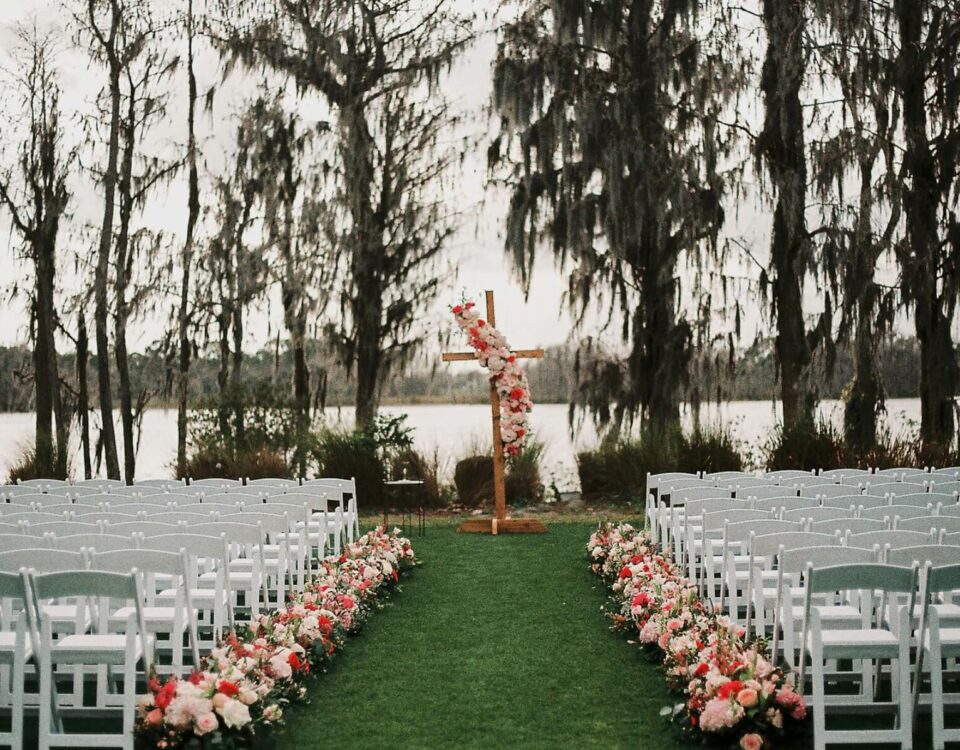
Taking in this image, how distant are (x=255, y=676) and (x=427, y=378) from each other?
1410 cm

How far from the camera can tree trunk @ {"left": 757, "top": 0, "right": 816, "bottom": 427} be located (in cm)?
1527

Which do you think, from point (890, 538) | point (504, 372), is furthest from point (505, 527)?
point (890, 538)

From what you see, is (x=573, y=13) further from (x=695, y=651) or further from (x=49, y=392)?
(x=695, y=651)

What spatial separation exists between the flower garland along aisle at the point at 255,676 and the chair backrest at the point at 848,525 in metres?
2.74

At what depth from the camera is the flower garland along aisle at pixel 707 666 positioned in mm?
4320

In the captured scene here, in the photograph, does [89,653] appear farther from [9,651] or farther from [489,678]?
[489,678]

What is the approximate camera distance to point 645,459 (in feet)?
47.7

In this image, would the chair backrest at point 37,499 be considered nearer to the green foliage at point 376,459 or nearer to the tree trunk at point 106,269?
the green foliage at point 376,459

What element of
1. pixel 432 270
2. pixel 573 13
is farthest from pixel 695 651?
pixel 432 270

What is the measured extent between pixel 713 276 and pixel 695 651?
11701 millimetres

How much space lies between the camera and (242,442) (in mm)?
15844

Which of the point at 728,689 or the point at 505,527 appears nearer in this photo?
the point at 728,689

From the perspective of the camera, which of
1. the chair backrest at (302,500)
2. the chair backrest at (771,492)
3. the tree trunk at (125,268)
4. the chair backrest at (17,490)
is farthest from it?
the tree trunk at (125,268)

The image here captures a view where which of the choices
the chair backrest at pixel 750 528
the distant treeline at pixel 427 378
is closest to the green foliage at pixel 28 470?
the distant treeline at pixel 427 378
